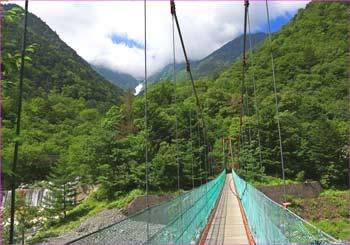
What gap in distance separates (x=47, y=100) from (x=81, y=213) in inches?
1058

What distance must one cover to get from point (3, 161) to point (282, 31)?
187 ft

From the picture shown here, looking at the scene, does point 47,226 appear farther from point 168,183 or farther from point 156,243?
point 156,243

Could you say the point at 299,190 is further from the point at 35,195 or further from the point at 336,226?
the point at 35,195

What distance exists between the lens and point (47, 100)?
47.2 m

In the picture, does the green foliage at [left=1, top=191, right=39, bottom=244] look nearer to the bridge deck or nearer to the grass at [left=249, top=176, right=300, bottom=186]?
the grass at [left=249, top=176, right=300, bottom=186]

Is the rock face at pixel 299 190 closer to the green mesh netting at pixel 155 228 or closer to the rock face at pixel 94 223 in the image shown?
the rock face at pixel 94 223

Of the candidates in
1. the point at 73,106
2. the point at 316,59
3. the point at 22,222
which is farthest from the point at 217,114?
the point at 22,222

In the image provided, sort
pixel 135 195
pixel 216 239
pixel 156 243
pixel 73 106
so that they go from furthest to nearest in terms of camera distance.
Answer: pixel 73 106
pixel 135 195
pixel 216 239
pixel 156 243

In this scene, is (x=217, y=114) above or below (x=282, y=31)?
below

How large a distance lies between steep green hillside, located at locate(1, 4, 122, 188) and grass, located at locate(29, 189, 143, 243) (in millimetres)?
4229

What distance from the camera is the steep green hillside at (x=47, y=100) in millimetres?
2150

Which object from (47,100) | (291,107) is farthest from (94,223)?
(47,100)

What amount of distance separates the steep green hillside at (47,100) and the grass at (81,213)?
13.9ft

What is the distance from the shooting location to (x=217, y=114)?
45.1 m
